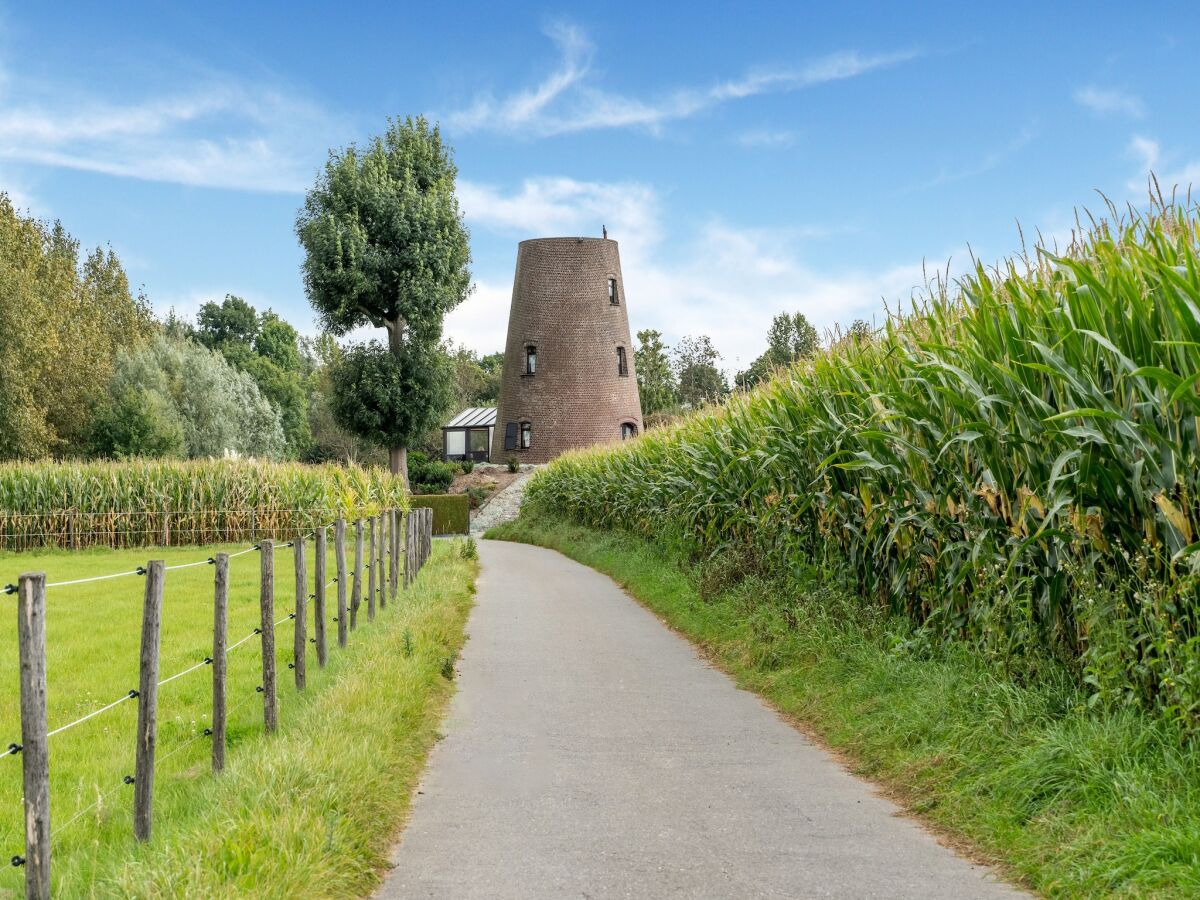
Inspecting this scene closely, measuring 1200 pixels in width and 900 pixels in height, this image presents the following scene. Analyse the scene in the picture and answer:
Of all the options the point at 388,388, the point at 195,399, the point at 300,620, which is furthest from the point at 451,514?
the point at 300,620

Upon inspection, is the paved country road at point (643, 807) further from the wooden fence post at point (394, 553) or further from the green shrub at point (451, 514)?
the green shrub at point (451, 514)

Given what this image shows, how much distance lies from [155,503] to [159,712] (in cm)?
1953

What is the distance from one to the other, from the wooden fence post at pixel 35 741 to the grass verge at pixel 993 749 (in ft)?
11.4

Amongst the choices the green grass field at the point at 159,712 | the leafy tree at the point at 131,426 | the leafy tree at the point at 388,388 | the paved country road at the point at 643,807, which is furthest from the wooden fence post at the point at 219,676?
the leafy tree at the point at 131,426

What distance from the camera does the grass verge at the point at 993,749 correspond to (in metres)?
3.79

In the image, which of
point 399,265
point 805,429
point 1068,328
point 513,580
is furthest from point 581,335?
point 1068,328

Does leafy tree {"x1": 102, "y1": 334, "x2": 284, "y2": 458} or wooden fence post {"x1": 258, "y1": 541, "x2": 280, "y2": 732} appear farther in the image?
leafy tree {"x1": 102, "y1": 334, "x2": 284, "y2": 458}

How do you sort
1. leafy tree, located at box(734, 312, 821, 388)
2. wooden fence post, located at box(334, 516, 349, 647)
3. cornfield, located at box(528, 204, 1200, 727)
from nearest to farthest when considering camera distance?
cornfield, located at box(528, 204, 1200, 727)
wooden fence post, located at box(334, 516, 349, 647)
leafy tree, located at box(734, 312, 821, 388)

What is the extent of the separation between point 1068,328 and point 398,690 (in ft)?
14.5

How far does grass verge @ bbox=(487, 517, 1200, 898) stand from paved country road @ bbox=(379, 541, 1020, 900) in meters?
0.21

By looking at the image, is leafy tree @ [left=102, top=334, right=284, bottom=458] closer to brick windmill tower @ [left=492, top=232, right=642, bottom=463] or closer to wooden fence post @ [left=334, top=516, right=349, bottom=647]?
brick windmill tower @ [left=492, top=232, right=642, bottom=463]

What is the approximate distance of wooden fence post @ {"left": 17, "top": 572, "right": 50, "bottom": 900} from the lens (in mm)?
3600

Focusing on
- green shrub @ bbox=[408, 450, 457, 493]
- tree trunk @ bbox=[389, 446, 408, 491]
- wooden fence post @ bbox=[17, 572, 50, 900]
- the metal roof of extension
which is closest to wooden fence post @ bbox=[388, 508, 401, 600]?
wooden fence post @ bbox=[17, 572, 50, 900]

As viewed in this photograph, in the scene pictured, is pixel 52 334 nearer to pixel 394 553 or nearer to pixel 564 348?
pixel 564 348
